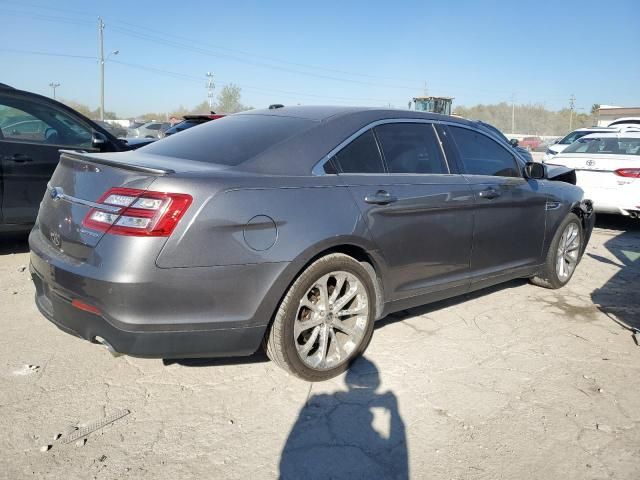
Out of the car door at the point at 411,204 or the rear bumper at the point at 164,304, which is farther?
the car door at the point at 411,204

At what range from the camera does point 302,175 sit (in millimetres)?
2881

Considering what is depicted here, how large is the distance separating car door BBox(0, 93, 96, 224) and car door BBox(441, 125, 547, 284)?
388 cm

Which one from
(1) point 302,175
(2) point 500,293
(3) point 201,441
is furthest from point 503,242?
(3) point 201,441

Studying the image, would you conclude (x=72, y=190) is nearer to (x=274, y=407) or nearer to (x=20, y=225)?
(x=274, y=407)

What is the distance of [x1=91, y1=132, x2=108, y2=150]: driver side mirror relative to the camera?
5191 mm

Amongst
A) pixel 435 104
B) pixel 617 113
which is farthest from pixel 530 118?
pixel 435 104

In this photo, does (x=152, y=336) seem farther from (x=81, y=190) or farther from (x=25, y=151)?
(x=25, y=151)

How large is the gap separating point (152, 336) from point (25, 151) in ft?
11.8

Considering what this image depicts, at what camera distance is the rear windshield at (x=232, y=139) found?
2975 millimetres

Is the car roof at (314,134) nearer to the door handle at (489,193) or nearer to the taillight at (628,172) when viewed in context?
the door handle at (489,193)

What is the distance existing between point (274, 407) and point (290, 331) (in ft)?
1.31

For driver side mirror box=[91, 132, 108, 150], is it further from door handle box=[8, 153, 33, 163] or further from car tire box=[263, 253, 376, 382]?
car tire box=[263, 253, 376, 382]

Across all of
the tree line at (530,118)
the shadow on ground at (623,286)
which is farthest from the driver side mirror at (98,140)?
the tree line at (530,118)

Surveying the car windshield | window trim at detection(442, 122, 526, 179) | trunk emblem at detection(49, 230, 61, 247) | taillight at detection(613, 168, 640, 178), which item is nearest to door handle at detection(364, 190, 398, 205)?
window trim at detection(442, 122, 526, 179)
